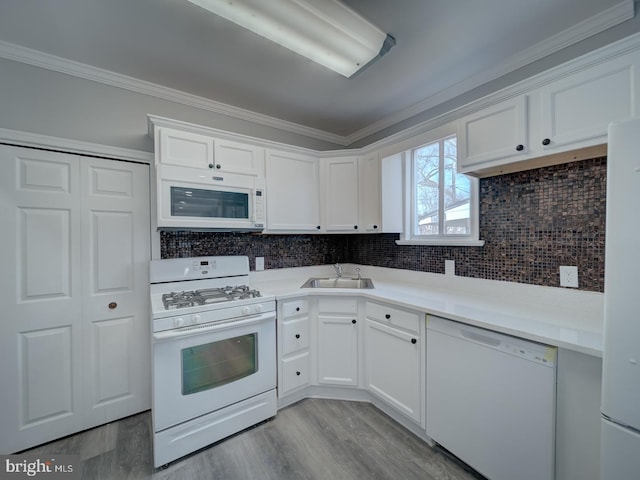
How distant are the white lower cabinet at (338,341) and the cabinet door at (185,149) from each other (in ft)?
4.95

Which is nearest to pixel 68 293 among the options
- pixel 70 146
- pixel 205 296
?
pixel 205 296

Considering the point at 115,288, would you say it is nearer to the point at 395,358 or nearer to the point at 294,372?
the point at 294,372

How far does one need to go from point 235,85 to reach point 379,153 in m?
1.40

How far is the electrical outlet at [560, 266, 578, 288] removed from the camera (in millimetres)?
1547

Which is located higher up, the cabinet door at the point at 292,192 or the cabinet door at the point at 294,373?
the cabinet door at the point at 292,192

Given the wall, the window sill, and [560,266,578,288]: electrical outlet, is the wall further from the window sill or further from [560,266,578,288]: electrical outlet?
[560,266,578,288]: electrical outlet

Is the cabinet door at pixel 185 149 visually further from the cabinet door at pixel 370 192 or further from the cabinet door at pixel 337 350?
the cabinet door at pixel 337 350

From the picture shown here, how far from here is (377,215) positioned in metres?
2.53

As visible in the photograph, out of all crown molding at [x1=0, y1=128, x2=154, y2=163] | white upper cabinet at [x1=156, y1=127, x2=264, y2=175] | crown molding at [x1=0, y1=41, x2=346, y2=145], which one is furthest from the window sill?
crown molding at [x1=0, y1=128, x2=154, y2=163]

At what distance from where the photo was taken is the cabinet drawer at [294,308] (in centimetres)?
214

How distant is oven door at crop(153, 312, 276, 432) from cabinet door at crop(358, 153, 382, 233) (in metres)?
1.28

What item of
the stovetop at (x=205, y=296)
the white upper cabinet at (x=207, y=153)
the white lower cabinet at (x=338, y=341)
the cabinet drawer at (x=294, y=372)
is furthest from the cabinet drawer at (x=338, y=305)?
the white upper cabinet at (x=207, y=153)

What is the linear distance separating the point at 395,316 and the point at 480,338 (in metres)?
0.59

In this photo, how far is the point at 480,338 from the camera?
4.65 ft
